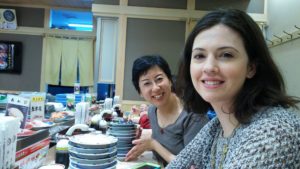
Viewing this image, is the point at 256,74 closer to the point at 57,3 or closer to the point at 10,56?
the point at 57,3

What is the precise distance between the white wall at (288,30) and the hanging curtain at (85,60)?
10.1ft

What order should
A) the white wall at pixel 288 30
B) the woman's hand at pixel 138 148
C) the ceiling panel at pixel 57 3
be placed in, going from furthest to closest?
the ceiling panel at pixel 57 3, the white wall at pixel 288 30, the woman's hand at pixel 138 148

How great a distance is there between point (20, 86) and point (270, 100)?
5.00 m

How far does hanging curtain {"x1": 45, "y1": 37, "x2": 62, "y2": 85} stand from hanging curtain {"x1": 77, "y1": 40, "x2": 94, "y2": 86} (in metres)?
0.38

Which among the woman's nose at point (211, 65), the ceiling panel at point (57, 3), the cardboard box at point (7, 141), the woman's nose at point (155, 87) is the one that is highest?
the ceiling panel at point (57, 3)

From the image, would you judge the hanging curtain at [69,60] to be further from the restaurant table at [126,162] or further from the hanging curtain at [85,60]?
the restaurant table at [126,162]

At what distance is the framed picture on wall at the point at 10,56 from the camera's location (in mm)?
4895

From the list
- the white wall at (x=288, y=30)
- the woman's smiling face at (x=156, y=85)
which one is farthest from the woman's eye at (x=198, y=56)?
the white wall at (x=288, y=30)

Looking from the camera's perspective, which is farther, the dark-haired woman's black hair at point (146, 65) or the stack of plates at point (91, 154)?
the dark-haired woman's black hair at point (146, 65)

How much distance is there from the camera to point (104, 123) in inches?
65.4

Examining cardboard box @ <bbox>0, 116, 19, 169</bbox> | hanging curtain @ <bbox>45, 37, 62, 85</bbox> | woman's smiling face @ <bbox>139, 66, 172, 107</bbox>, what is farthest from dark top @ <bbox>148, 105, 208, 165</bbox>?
hanging curtain @ <bbox>45, 37, 62, 85</bbox>

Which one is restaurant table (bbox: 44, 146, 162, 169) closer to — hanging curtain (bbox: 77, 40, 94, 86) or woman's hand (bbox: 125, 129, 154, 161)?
woman's hand (bbox: 125, 129, 154, 161)

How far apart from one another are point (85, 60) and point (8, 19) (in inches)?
59.5

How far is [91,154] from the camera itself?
90cm
